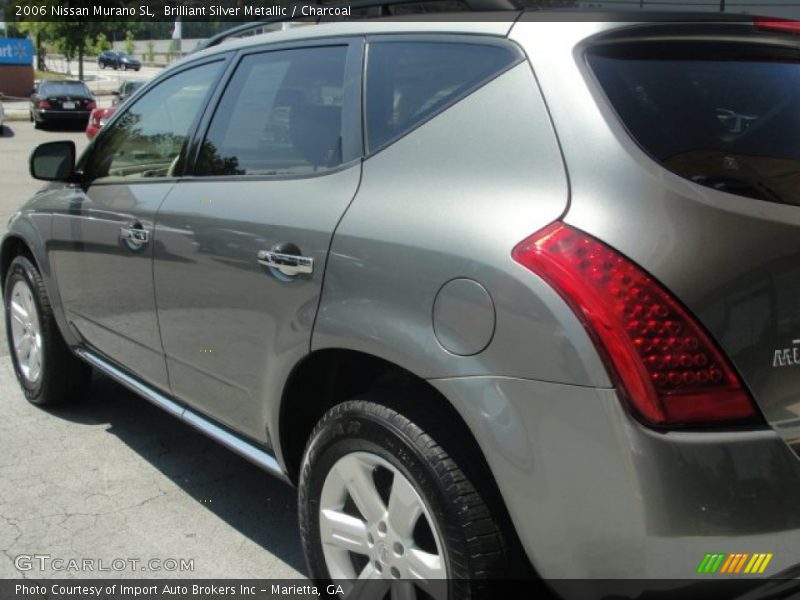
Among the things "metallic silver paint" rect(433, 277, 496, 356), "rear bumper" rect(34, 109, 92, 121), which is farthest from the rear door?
"rear bumper" rect(34, 109, 92, 121)

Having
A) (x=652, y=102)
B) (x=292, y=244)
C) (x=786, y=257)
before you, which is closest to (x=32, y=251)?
(x=292, y=244)

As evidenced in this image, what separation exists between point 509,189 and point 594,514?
0.77 meters

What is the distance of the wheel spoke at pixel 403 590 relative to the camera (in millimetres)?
2201

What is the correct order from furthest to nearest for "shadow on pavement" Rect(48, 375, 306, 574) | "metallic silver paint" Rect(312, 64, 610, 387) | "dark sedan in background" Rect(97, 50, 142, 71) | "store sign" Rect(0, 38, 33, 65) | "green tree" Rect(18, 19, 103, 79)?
"dark sedan in background" Rect(97, 50, 142, 71), "green tree" Rect(18, 19, 103, 79), "store sign" Rect(0, 38, 33, 65), "shadow on pavement" Rect(48, 375, 306, 574), "metallic silver paint" Rect(312, 64, 610, 387)

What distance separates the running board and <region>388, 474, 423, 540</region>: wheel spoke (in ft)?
2.09

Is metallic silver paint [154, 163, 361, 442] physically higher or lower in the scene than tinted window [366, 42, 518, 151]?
lower

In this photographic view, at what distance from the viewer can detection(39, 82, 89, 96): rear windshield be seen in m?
26.7

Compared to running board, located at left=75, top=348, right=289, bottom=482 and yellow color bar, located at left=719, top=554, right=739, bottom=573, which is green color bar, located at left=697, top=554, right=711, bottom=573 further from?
running board, located at left=75, top=348, right=289, bottom=482

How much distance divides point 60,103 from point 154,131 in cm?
2546

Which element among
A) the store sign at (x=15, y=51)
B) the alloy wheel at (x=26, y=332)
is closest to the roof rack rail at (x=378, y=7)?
the alloy wheel at (x=26, y=332)

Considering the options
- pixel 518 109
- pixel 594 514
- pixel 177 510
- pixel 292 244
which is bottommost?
pixel 177 510

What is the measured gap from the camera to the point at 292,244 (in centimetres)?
249

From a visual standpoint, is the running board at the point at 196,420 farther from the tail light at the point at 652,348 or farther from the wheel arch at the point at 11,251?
the tail light at the point at 652,348

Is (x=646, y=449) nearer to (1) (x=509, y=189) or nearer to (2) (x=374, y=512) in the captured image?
(1) (x=509, y=189)
